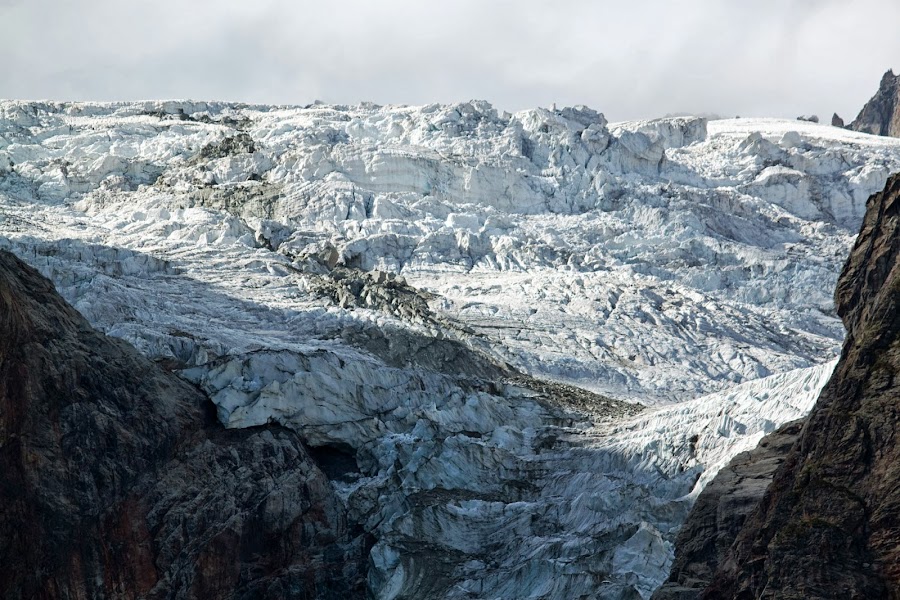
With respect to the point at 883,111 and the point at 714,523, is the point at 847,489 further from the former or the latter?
the point at 883,111

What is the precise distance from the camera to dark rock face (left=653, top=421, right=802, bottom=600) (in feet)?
102

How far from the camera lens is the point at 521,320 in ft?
277

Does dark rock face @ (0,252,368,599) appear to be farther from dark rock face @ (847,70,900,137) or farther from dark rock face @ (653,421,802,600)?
dark rock face @ (847,70,900,137)

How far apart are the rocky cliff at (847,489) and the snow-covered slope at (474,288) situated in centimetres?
1612

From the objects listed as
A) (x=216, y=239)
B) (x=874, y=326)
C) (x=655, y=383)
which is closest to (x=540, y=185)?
(x=216, y=239)

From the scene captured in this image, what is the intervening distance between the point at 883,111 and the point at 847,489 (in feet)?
588

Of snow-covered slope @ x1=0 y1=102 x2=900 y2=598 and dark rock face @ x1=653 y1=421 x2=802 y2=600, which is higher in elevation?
snow-covered slope @ x1=0 y1=102 x2=900 y2=598

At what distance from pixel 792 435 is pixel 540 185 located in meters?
75.5

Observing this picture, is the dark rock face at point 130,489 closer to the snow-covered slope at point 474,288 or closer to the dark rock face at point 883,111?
the snow-covered slope at point 474,288

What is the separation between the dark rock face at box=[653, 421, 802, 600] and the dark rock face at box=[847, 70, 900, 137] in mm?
162971

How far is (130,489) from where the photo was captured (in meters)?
46.3

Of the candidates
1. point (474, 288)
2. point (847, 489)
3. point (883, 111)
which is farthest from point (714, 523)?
point (883, 111)

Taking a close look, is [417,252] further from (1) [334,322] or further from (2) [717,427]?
(2) [717,427]

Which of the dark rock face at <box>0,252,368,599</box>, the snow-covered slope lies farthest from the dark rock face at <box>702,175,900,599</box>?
the dark rock face at <box>0,252,368,599</box>
